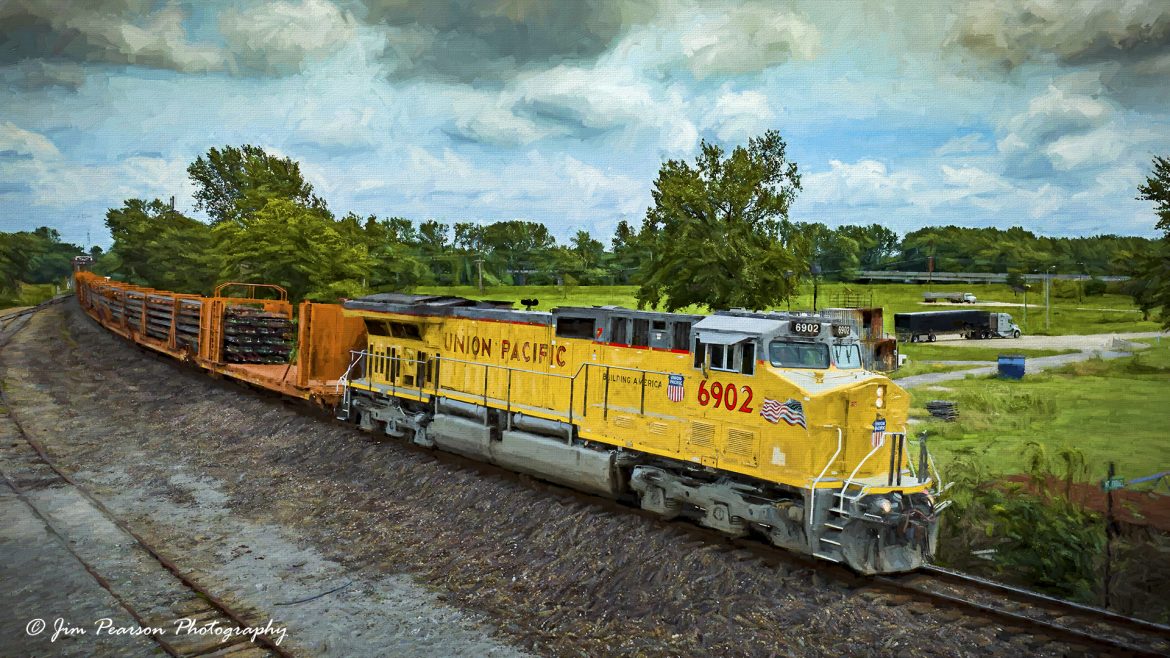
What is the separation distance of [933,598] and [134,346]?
1061 inches

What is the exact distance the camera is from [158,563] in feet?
29.1

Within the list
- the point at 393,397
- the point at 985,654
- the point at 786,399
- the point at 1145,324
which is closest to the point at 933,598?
the point at 985,654

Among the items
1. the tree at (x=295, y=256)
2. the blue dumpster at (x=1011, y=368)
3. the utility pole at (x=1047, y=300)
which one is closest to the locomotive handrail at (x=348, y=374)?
the tree at (x=295, y=256)

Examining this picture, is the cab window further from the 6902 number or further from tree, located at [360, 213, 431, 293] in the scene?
tree, located at [360, 213, 431, 293]

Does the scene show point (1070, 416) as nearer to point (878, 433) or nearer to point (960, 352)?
point (878, 433)

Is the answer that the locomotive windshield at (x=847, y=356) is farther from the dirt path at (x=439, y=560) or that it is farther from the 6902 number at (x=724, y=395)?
the dirt path at (x=439, y=560)

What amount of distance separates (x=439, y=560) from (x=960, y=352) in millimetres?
32467

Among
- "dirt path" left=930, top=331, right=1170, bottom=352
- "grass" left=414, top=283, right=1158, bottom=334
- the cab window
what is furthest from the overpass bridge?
the cab window

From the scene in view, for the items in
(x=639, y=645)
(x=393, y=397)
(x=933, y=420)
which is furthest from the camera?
(x=933, y=420)

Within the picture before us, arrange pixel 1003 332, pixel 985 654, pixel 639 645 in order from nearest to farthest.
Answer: pixel 985 654 < pixel 639 645 < pixel 1003 332

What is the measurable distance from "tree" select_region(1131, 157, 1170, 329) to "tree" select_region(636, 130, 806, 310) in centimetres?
738

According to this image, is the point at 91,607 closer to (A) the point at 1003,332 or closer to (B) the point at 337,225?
(B) the point at 337,225

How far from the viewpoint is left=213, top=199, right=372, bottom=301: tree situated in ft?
98.7

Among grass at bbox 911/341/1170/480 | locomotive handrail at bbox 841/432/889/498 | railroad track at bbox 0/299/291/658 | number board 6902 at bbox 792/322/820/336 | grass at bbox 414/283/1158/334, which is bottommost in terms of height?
railroad track at bbox 0/299/291/658
